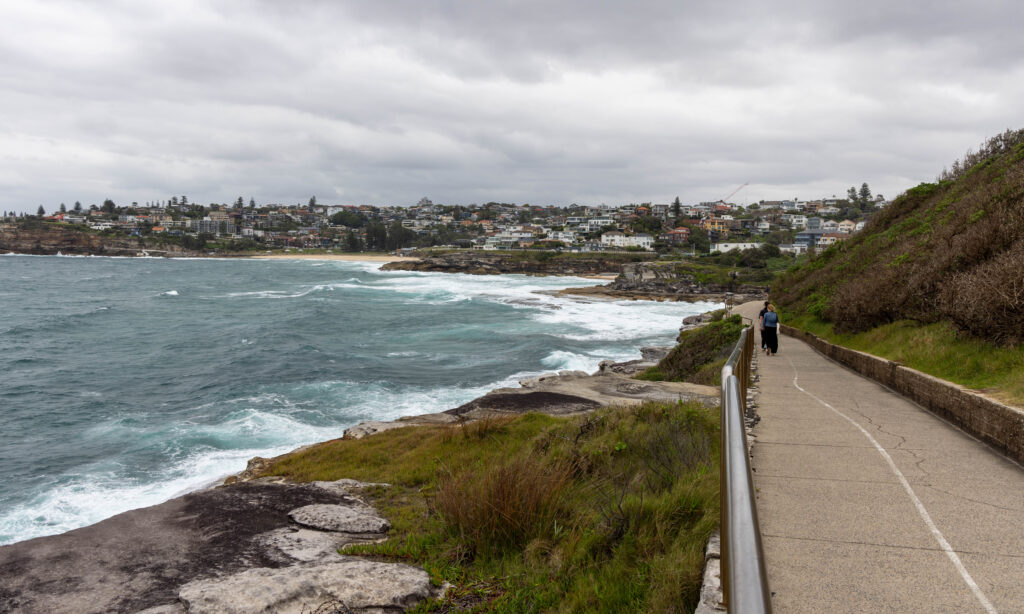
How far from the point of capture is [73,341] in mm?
33531

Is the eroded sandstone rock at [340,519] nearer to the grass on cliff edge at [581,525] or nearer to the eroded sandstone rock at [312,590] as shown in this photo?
the grass on cliff edge at [581,525]

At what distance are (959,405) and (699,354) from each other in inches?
526

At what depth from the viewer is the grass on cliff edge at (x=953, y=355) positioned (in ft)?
24.1

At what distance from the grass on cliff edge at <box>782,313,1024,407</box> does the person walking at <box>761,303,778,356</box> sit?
3.21 m

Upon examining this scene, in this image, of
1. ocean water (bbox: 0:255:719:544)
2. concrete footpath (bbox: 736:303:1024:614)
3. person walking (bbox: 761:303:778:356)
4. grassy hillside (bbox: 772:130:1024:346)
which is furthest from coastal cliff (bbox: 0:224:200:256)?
concrete footpath (bbox: 736:303:1024:614)

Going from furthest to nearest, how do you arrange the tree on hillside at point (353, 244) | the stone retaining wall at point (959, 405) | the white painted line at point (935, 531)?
the tree on hillside at point (353, 244) → the stone retaining wall at point (959, 405) → the white painted line at point (935, 531)

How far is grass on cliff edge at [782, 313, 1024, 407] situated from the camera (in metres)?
7.34

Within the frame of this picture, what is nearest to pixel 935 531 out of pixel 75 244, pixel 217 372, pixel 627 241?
pixel 217 372

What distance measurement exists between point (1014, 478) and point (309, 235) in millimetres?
208884

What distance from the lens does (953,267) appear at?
11.9m

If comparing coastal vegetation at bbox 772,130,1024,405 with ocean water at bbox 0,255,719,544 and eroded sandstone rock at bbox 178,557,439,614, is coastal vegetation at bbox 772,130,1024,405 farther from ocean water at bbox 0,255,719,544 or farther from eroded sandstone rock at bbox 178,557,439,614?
ocean water at bbox 0,255,719,544

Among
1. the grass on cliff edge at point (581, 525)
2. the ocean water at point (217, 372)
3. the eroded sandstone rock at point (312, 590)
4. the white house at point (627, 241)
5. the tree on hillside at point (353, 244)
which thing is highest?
the white house at point (627, 241)

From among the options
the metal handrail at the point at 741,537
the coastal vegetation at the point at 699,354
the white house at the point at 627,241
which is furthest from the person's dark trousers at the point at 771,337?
the white house at the point at 627,241

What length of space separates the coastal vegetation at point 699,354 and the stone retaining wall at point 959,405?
659 cm
